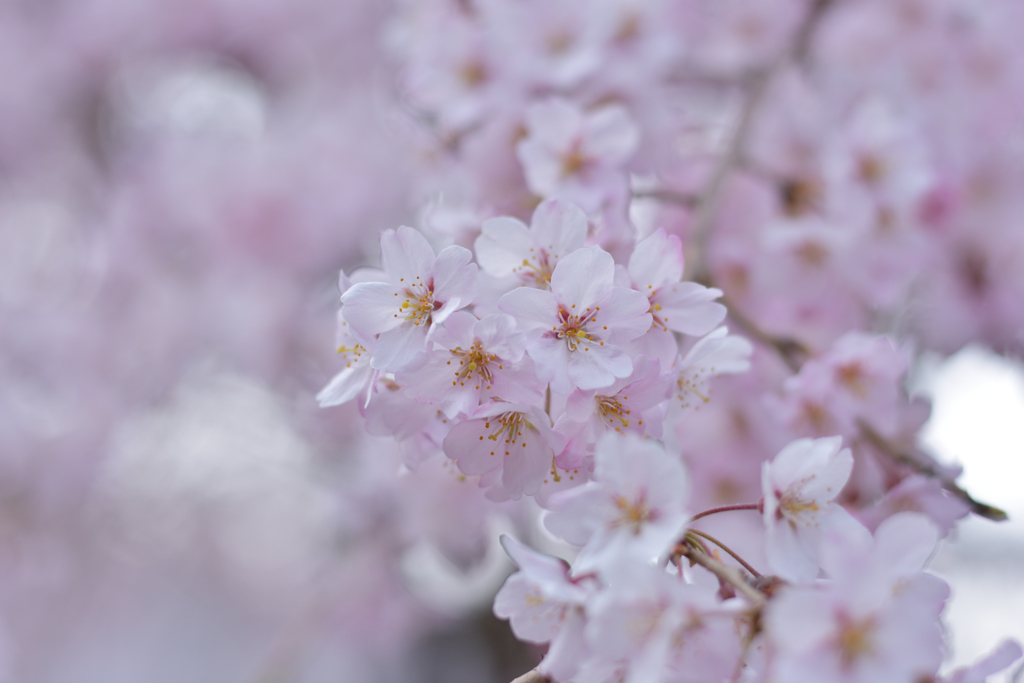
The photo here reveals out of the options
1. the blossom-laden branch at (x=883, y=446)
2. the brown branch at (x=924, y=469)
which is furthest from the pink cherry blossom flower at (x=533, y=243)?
the brown branch at (x=924, y=469)

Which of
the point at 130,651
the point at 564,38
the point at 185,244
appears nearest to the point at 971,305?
the point at 564,38

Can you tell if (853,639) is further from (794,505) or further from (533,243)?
(533,243)

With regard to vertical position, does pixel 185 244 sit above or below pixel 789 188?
below

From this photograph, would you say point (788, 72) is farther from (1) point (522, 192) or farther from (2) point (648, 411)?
(2) point (648, 411)

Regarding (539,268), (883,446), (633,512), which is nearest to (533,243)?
(539,268)

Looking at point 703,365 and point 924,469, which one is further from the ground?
point 703,365
